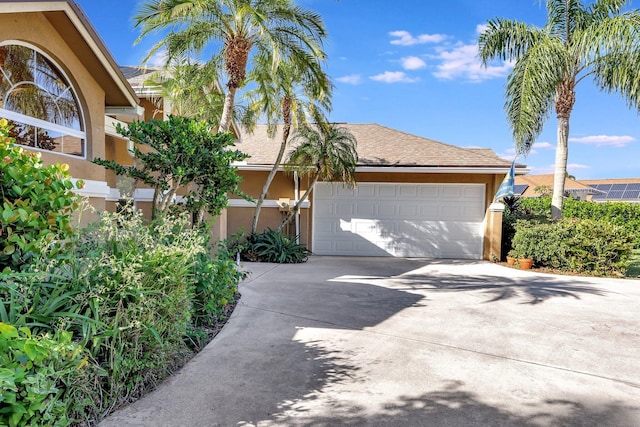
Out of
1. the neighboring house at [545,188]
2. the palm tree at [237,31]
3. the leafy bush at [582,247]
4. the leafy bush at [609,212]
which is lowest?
the leafy bush at [582,247]

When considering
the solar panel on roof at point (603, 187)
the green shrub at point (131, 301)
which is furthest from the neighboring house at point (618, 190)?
the green shrub at point (131, 301)

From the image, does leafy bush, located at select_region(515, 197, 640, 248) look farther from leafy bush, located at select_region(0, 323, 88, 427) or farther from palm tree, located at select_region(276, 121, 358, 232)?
leafy bush, located at select_region(0, 323, 88, 427)

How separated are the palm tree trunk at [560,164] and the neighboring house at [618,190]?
30.1 metres

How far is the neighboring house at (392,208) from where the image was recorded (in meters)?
14.0

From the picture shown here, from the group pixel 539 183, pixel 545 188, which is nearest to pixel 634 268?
pixel 545 188

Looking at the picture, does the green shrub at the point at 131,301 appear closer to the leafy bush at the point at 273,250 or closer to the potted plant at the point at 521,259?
the leafy bush at the point at 273,250

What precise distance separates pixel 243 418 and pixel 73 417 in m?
1.22

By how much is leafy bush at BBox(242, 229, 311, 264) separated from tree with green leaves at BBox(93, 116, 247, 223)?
571cm

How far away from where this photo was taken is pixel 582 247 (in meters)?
11.1

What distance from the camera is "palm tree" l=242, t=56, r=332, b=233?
10.8 metres

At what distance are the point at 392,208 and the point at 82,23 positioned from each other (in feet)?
34.9

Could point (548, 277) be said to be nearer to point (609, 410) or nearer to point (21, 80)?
point (609, 410)

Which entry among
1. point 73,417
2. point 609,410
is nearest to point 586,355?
point 609,410

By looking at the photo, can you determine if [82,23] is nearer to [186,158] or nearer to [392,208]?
[186,158]
